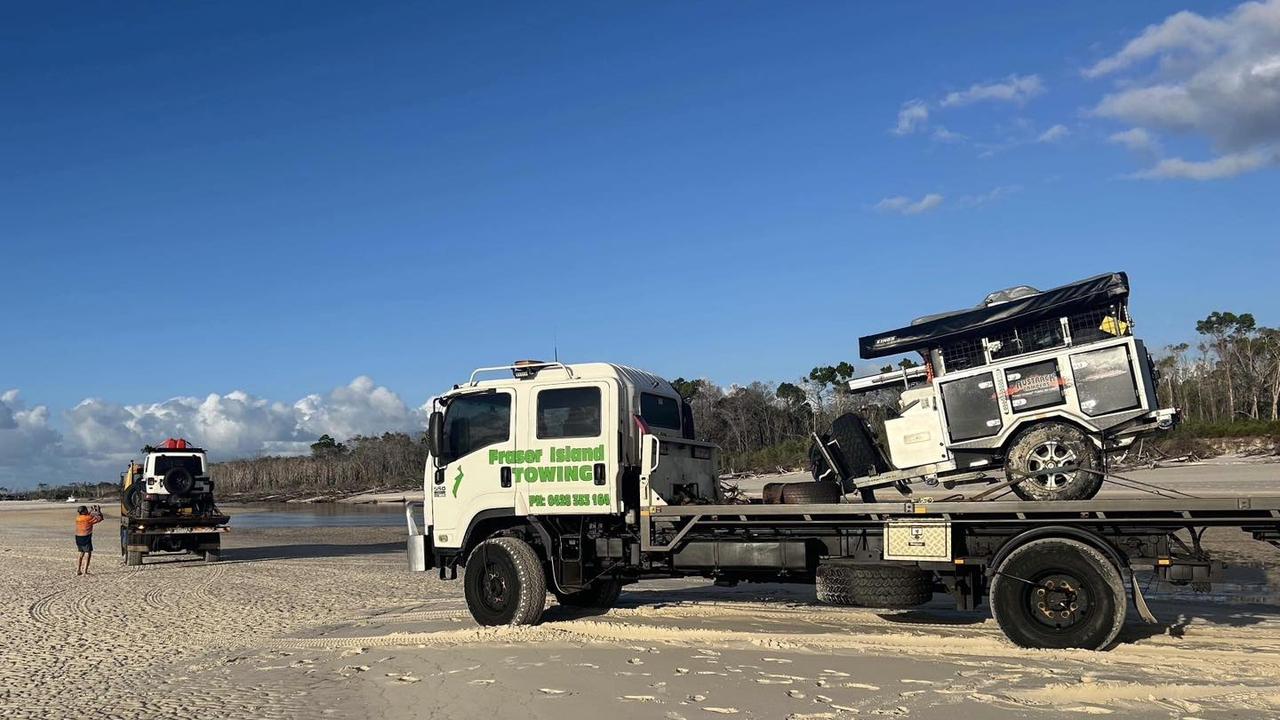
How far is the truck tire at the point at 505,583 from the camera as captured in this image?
10.8 m

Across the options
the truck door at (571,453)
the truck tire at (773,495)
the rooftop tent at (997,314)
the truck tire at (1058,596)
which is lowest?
the truck tire at (1058,596)

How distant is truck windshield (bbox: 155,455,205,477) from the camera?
75.1 feet

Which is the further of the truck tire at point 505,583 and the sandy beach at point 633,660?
the truck tire at point 505,583

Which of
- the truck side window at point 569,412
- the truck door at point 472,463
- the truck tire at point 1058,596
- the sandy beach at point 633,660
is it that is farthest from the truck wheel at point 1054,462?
the truck door at point 472,463

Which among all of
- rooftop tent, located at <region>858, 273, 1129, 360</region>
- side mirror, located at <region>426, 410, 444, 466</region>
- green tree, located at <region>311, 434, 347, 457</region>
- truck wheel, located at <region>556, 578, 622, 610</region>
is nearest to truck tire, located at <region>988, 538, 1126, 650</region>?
rooftop tent, located at <region>858, 273, 1129, 360</region>

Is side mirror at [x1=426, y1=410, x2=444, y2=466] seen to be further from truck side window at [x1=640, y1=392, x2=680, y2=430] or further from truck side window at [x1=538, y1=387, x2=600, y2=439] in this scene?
truck side window at [x1=640, y1=392, x2=680, y2=430]

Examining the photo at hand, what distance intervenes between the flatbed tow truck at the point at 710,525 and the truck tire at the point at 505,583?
17mm

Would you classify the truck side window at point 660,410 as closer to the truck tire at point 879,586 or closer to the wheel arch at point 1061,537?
the truck tire at point 879,586

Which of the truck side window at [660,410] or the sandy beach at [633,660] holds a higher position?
the truck side window at [660,410]

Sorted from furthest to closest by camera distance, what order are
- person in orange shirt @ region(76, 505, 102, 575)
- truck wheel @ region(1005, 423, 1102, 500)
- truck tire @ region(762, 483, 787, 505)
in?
person in orange shirt @ region(76, 505, 102, 575) < truck tire @ region(762, 483, 787, 505) < truck wheel @ region(1005, 423, 1102, 500)

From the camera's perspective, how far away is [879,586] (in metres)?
9.19

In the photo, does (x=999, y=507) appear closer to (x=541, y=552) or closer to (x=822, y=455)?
(x=822, y=455)

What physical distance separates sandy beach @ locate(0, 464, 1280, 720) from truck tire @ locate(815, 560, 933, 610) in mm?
432

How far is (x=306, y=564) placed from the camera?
21.4m
